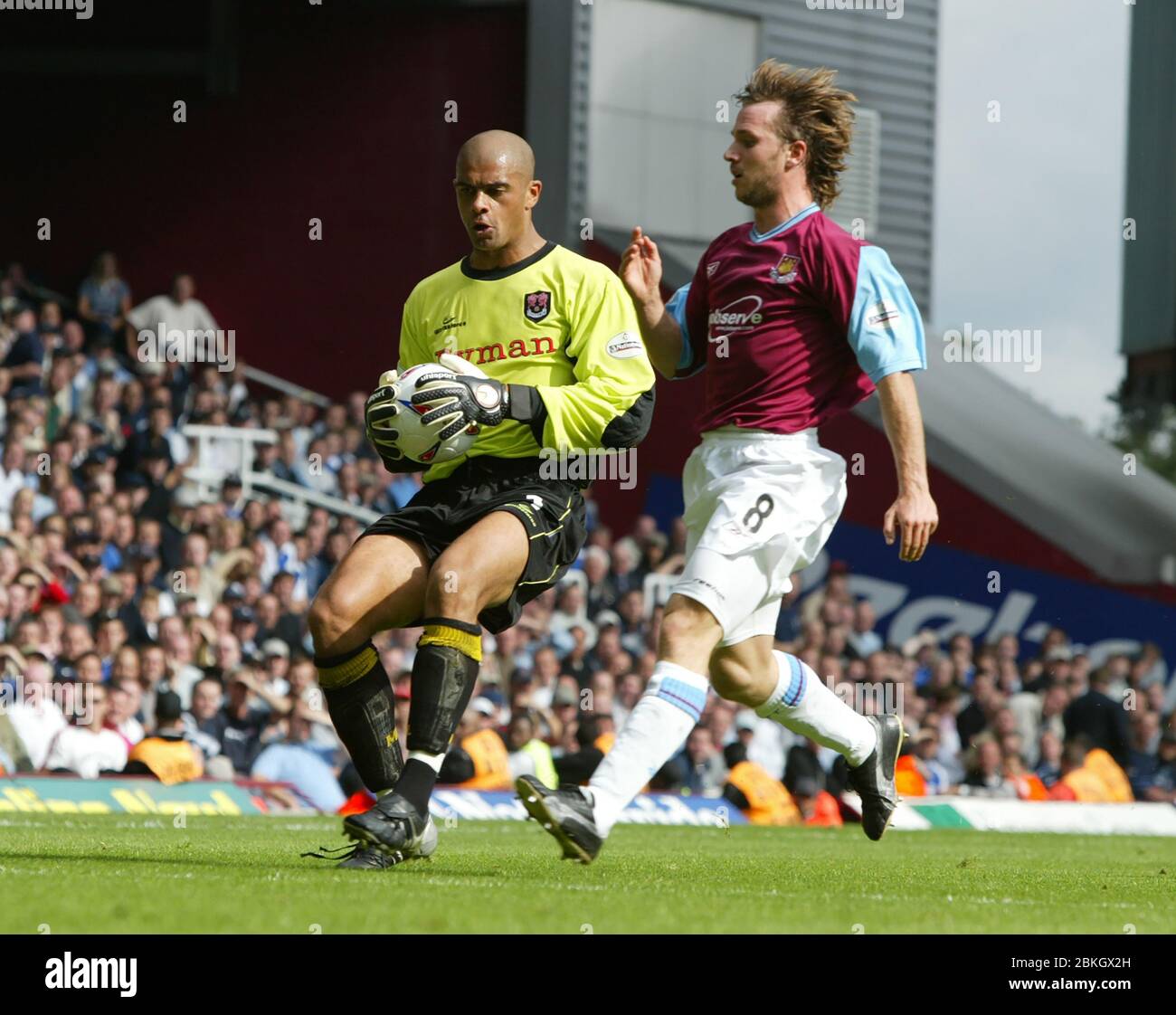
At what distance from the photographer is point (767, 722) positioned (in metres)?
16.3

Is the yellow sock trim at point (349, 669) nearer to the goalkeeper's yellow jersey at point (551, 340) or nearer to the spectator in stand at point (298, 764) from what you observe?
the goalkeeper's yellow jersey at point (551, 340)

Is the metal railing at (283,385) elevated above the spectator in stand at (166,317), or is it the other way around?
the spectator in stand at (166,317)

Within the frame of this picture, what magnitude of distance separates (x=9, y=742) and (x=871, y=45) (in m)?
15.0

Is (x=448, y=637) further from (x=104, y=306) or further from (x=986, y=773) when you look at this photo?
(x=104, y=306)

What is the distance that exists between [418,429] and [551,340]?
677 millimetres

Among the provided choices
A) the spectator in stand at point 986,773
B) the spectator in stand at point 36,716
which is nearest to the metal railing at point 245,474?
the spectator in stand at point 36,716

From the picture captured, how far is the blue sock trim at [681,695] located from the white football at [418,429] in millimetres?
1118

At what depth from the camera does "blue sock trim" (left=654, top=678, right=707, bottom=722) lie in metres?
6.21

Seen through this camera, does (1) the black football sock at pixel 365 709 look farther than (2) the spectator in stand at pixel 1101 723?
No

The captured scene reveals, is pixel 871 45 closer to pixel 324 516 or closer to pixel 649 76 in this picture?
pixel 649 76

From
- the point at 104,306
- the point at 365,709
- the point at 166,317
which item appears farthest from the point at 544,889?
the point at 104,306

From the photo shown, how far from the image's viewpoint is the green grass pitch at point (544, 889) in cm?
482

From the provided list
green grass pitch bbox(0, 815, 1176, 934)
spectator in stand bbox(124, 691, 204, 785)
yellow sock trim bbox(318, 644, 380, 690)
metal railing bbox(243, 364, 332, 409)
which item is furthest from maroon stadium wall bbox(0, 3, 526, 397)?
yellow sock trim bbox(318, 644, 380, 690)
